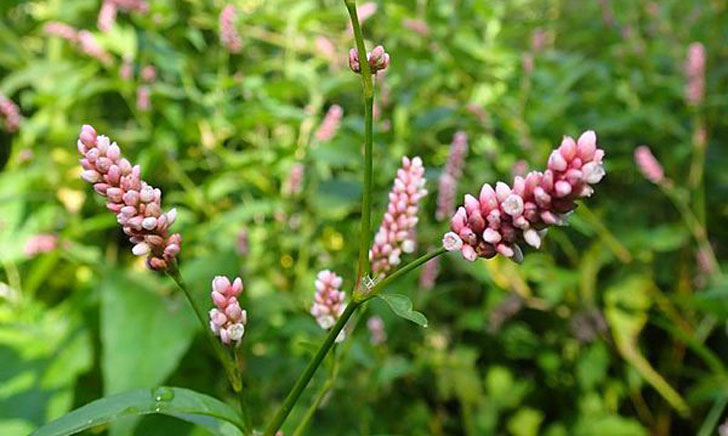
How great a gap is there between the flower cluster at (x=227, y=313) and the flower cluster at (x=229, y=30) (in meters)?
1.44

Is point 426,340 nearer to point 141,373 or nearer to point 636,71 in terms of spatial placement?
point 141,373

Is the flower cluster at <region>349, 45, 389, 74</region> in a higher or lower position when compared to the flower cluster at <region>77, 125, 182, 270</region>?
higher

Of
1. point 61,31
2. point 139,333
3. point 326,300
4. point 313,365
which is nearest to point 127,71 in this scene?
point 61,31

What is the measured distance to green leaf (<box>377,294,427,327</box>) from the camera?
661 mm

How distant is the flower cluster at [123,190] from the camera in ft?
2.18

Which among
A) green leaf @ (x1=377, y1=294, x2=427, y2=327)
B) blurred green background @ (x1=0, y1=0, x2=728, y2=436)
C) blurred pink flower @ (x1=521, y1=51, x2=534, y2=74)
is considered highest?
green leaf @ (x1=377, y1=294, x2=427, y2=327)

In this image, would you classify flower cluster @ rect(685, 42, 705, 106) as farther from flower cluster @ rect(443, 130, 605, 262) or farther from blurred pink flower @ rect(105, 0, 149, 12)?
flower cluster @ rect(443, 130, 605, 262)

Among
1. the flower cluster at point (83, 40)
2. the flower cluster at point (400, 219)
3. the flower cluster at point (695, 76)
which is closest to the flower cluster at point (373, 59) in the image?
the flower cluster at point (400, 219)

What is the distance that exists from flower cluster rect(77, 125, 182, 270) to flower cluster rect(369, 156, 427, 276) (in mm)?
247

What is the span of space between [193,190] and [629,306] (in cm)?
122

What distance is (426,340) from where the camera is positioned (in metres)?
2.05

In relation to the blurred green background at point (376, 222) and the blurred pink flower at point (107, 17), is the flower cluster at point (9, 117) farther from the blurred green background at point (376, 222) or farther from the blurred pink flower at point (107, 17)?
the blurred pink flower at point (107, 17)

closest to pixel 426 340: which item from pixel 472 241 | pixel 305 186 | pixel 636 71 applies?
pixel 305 186

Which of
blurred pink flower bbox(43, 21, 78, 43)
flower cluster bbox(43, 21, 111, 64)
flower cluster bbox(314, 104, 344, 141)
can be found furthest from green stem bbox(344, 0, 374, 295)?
blurred pink flower bbox(43, 21, 78, 43)
